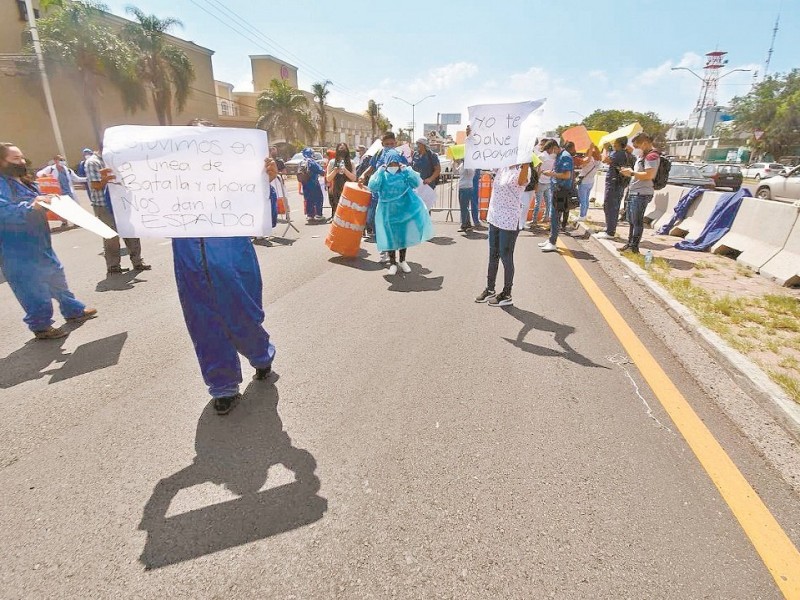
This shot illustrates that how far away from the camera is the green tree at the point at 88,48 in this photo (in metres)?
24.1

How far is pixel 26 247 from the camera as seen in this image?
4.01 m

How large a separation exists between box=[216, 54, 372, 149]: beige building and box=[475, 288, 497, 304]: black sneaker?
3161 centimetres

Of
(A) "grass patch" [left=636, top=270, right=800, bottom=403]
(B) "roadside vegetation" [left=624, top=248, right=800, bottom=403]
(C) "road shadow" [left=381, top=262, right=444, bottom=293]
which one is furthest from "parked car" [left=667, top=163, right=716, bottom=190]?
(C) "road shadow" [left=381, top=262, right=444, bottom=293]

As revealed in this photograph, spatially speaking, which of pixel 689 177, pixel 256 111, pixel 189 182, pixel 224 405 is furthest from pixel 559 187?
pixel 256 111

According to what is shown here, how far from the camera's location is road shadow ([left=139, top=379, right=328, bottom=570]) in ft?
6.24

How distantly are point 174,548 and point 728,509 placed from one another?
248 cm

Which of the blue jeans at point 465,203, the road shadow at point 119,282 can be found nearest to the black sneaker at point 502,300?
the road shadow at point 119,282

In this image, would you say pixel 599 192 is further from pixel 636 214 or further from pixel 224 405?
pixel 224 405

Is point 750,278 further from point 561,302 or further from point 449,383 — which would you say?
point 449,383

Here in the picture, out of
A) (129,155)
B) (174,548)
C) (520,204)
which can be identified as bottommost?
(174,548)

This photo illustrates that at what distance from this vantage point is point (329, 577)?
172cm

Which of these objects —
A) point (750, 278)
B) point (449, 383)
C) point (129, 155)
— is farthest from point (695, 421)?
point (750, 278)

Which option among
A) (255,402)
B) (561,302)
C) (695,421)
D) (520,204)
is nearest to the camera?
(695,421)

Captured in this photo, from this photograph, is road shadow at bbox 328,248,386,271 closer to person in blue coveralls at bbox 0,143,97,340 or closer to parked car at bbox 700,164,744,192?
person in blue coveralls at bbox 0,143,97,340
